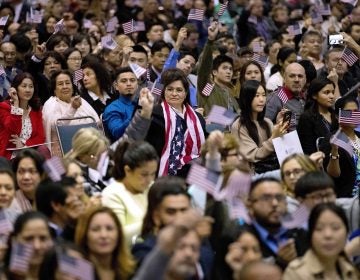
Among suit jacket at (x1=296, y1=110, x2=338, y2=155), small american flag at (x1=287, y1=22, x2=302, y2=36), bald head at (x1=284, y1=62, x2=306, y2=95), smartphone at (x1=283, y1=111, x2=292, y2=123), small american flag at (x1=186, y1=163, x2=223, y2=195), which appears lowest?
small american flag at (x1=186, y1=163, x2=223, y2=195)

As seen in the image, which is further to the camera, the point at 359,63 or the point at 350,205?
the point at 359,63

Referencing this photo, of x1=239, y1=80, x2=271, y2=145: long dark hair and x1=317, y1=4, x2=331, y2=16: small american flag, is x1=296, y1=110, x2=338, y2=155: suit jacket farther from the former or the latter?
x1=317, y1=4, x2=331, y2=16: small american flag

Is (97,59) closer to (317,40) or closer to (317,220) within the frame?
(317,40)

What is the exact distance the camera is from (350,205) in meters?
8.16

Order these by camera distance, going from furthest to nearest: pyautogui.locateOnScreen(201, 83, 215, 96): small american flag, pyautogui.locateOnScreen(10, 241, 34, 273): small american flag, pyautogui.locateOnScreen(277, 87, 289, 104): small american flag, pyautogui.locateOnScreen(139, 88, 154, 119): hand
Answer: pyautogui.locateOnScreen(277, 87, 289, 104): small american flag
pyautogui.locateOnScreen(201, 83, 215, 96): small american flag
pyautogui.locateOnScreen(139, 88, 154, 119): hand
pyautogui.locateOnScreen(10, 241, 34, 273): small american flag

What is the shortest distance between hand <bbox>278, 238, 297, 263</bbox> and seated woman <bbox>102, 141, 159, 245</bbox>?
3.20 feet

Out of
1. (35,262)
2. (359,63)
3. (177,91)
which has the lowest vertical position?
(35,262)

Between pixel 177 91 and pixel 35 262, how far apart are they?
4.11 meters

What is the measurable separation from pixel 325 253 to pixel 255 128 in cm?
379

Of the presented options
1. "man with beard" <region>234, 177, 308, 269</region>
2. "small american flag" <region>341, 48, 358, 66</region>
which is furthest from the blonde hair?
"small american flag" <region>341, 48, 358, 66</region>

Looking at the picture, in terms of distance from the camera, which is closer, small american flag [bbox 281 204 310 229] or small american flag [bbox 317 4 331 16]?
small american flag [bbox 281 204 310 229]

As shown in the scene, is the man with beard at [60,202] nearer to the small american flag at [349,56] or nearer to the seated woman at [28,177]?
the seated woman at [28,177]

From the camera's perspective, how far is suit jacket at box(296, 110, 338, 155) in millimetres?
10500

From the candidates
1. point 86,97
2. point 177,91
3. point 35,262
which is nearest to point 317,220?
point 35,262
